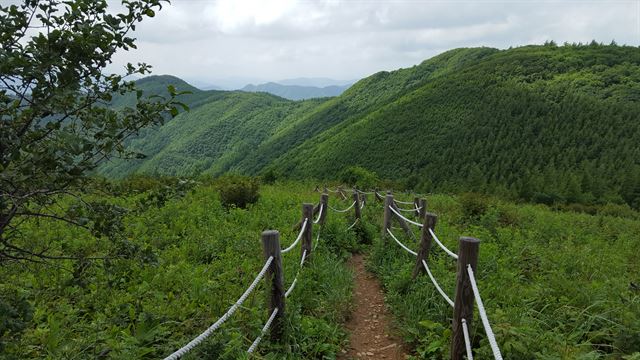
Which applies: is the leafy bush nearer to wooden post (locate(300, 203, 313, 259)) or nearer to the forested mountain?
wooden post (locate(300, 203, 313, 259))

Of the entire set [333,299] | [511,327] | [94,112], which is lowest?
[333,299]

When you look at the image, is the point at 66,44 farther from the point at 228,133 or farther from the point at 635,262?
the point at 228,133

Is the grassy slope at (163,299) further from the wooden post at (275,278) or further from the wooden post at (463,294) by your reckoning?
the wooden post at (463,294)

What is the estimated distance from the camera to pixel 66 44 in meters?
1.88

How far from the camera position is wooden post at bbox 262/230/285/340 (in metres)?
3.99

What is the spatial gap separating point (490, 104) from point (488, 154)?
25.8 metres

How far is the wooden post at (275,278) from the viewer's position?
3.99m

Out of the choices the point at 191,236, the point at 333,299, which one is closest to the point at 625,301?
the point at 333,299

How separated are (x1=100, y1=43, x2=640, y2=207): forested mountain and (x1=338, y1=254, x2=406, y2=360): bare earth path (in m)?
45.2

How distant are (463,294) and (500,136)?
107471mm

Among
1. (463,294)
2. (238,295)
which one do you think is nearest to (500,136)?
(238,295)

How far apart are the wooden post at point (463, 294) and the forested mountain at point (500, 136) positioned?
4746cm

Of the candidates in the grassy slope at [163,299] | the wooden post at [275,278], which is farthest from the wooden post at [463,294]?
the wooden post at [275,278]

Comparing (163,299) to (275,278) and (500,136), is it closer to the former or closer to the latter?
(275,278)
